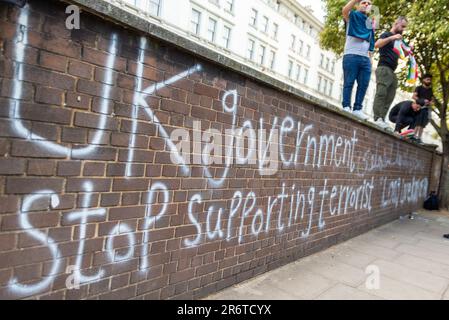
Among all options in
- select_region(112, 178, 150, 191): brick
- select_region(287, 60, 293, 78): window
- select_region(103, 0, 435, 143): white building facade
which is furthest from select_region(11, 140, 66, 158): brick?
select_region(287, 60, 293, 78): window

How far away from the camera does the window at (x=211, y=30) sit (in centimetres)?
3300

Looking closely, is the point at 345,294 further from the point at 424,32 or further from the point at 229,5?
the point at 229,5

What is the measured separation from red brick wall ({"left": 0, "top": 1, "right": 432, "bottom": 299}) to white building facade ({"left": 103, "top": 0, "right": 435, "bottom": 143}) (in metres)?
22.8

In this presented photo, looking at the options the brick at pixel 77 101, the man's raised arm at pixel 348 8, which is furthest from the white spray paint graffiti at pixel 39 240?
the man's raised arm at pixel 348 8

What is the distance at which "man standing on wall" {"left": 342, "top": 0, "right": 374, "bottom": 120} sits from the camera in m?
5.78

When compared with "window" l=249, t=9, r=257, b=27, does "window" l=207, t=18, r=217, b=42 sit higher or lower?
lower

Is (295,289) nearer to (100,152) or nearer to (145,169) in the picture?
(145,169)

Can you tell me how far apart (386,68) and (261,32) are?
111 feet

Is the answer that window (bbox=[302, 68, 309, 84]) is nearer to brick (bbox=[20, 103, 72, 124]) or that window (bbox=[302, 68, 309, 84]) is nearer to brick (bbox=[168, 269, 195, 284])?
brick (bbox=[168, 269, 195, 284])

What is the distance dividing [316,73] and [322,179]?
47314mm

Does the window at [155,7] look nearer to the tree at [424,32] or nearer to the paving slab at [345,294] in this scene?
the tree at [424,32]

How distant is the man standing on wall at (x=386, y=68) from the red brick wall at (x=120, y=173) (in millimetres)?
4420

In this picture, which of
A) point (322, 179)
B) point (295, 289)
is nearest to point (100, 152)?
point (295, 289)

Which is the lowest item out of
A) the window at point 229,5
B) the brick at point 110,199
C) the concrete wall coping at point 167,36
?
the brick at point 110,199
